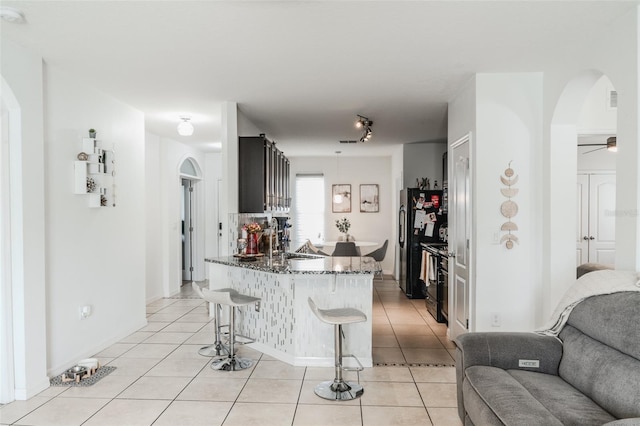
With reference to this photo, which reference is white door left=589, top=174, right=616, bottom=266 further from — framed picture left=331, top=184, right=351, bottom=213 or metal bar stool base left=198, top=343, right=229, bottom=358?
metal bar stool base left=198, top=343, right=229, bottom=358

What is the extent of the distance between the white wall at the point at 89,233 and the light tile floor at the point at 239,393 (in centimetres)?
37

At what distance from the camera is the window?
363 inches

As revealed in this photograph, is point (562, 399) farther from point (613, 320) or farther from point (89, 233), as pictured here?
point (89, 233)

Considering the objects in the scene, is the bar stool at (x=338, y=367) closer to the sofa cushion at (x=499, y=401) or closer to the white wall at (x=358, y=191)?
the sofa cushion at (x=499, y=401)

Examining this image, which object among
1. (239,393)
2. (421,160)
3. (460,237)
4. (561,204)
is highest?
(421,160)

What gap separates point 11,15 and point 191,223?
609 centimetres

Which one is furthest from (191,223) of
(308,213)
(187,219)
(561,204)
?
(561,204)

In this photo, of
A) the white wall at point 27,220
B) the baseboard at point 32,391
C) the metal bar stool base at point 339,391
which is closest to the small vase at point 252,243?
the metal bar stool base at point 339,391

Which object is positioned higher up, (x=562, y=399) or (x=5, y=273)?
(x=5, y=273)

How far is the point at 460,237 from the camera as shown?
4.40 meters

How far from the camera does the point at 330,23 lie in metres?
2.81

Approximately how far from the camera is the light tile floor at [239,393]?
2.88 m

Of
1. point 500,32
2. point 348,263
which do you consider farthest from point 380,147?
point 500,32

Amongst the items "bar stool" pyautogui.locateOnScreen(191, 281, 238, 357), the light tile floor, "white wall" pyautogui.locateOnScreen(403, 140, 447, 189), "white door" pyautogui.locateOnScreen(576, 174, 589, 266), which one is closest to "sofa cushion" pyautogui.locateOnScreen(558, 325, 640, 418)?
the light tile floor
